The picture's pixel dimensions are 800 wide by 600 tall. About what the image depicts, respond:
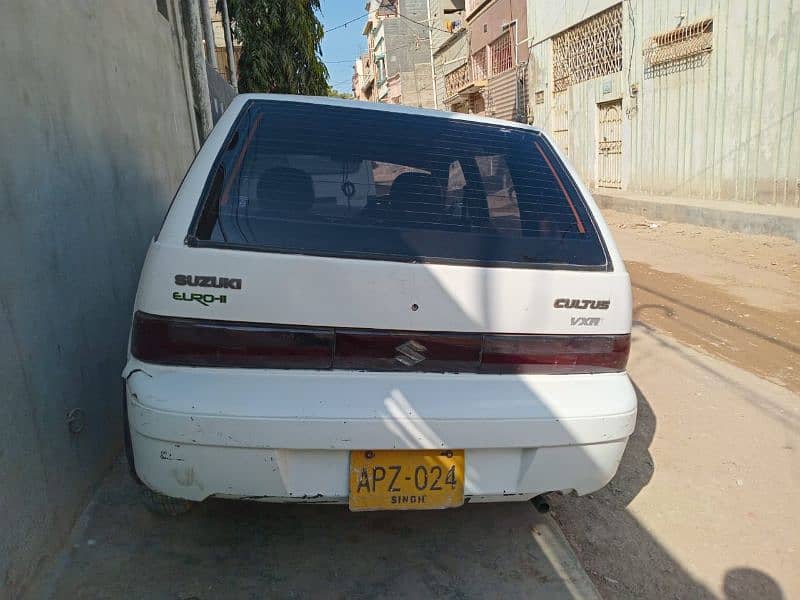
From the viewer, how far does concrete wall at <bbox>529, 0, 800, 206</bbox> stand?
9.17 metres

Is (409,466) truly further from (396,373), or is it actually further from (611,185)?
(611,185)

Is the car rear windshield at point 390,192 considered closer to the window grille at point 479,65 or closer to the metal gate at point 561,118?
the metal gate at point 561,118

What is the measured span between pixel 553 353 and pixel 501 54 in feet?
69.5

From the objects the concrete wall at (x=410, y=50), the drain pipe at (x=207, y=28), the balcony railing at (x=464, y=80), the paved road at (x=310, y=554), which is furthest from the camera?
the concrete wall at (x=410, y=50)

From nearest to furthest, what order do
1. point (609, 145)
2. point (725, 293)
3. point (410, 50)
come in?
point (725, 293)
point (609, 145)
point (410, 50)

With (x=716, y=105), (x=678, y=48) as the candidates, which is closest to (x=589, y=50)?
(x=678, y=48)

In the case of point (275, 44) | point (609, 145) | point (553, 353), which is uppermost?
point (275, 44)

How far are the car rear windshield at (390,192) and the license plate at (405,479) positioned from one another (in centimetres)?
A: 63

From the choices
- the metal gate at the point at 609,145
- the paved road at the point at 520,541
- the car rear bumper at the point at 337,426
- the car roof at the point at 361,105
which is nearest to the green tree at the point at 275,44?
the metal gate at the point at 609,145

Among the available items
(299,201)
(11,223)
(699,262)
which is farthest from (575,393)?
(699,262)

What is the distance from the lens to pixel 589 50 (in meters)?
15.0

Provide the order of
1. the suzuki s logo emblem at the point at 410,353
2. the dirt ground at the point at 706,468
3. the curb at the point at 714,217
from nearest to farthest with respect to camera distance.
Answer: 1. the suzuki s logo emblem at the point at 410,353
2. the dirt ground at the point at 706,468
3. the curb at the point at 714,217

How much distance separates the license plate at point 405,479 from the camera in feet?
6.22

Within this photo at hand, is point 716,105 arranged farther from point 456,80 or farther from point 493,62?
point 456,80
